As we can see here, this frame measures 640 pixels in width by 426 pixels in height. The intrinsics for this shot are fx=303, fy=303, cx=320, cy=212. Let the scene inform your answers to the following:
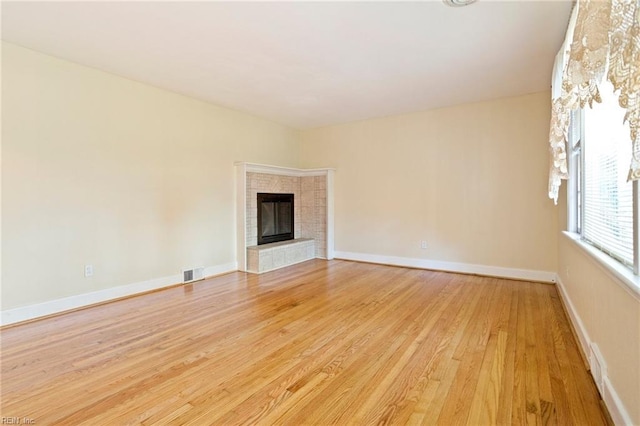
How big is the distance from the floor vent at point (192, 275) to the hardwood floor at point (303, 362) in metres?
0.65

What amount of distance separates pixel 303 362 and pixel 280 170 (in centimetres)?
408

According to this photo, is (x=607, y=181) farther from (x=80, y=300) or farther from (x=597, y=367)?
(x=80, y=300)

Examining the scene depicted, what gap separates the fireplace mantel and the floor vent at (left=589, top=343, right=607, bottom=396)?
13.9 ft

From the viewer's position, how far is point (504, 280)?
429 cm

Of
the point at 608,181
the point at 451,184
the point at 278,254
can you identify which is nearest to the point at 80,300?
the point at 278,254

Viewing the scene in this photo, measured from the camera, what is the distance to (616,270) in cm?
152

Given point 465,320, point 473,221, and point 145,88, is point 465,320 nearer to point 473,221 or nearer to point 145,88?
point 473,221

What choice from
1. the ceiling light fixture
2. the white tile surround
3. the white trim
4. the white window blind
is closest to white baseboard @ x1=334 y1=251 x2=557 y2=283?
the white tile surround

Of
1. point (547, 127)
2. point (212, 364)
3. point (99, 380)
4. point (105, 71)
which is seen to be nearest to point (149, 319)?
point (99, 380)

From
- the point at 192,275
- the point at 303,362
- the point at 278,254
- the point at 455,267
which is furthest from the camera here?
the point at 278,254

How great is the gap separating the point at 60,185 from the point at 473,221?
5.30 metres

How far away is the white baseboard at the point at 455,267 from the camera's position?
4230 mm

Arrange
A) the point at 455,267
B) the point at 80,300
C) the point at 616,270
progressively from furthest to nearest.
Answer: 1. the point at 455,267
2. the point at 80,300
3. the point at 616,270

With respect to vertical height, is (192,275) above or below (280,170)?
below
